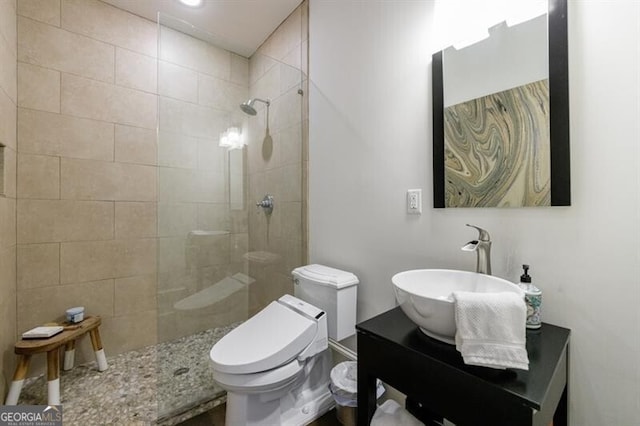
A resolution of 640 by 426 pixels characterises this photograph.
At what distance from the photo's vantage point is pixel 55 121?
1.90 metres

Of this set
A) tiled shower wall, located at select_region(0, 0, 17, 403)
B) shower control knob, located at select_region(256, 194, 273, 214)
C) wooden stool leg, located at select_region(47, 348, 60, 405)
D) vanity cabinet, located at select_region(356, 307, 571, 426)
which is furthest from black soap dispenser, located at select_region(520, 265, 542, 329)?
tiled shower wall, located at select_region(0, 0, 17, 403)

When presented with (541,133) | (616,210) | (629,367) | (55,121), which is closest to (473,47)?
(541,133)

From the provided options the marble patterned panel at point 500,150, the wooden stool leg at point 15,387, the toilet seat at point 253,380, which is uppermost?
the marble patterned panel at point 500,150

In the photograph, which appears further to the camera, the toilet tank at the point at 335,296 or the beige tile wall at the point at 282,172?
the beige tile wall at the point at 282,172

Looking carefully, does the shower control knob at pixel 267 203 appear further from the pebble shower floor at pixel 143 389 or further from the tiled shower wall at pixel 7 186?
the tiled shower wall at pixel 7 186

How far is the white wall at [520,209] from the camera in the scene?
84cm

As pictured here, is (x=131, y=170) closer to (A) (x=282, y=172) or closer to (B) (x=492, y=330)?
(A) (x=282, y=172)

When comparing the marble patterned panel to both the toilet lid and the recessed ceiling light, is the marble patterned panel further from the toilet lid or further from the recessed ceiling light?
the recessed ceiling light

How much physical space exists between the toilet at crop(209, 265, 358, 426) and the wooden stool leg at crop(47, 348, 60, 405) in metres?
1.01

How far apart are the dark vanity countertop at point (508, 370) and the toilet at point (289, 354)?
46 cm

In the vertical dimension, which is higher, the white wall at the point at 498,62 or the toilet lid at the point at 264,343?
the white wall at the point at 498,62

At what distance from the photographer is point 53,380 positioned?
5.03 ft

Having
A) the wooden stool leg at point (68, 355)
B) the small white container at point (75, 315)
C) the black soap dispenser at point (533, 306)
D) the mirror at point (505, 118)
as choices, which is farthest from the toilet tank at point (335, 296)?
the wooden stool leg at point (68, 355)

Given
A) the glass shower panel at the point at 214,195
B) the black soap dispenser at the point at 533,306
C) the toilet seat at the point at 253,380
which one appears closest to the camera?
the black soap dispenser at the point at 533,306
